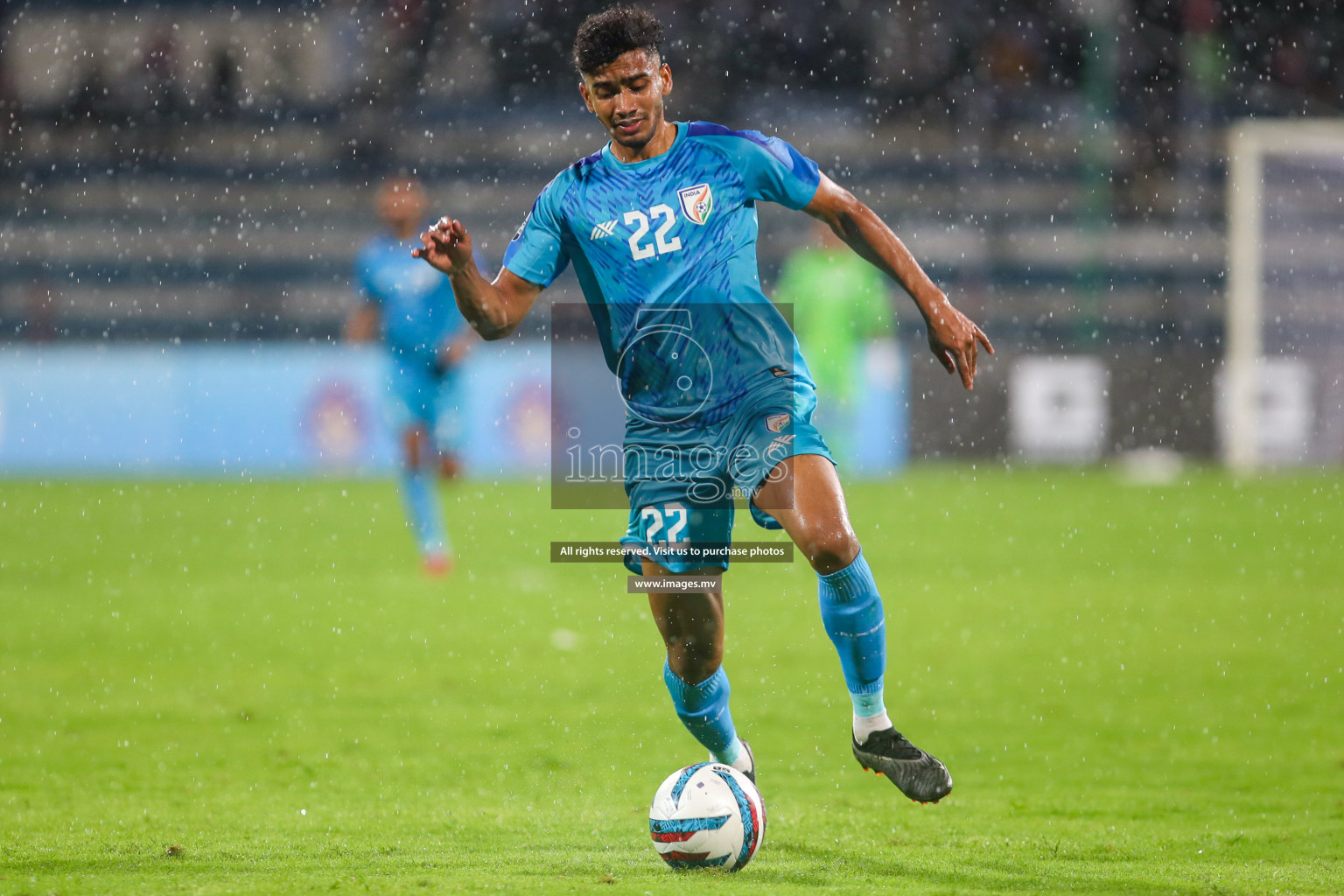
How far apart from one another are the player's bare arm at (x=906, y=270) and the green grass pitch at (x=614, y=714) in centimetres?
129

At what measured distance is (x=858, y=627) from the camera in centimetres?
400

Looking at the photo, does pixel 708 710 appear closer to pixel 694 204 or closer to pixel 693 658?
pixel 693 658

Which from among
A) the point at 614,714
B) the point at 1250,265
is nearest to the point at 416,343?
the point at 614,714

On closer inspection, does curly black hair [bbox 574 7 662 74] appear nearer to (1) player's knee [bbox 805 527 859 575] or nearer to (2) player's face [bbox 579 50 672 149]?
(2) player's face [bbox 579 50 672 149]

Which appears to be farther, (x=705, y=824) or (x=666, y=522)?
(x=666, y=522)

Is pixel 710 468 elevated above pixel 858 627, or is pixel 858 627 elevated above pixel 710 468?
pixel 710 468

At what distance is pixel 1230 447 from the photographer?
50.4 feet

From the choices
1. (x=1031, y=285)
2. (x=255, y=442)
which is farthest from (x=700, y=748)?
(x=1031, y=285)

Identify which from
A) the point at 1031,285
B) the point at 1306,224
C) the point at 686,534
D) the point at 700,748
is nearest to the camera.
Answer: the point at 686,534

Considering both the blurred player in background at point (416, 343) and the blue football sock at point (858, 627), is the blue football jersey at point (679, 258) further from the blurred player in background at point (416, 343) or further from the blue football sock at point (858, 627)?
the blurred player in background at point (416, 343)

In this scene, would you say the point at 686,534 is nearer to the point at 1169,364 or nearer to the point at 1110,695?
the point at 1110,695

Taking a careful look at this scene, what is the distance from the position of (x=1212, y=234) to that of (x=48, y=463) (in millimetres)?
13585

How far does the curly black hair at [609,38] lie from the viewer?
12.8 ft

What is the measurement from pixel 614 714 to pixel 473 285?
2471 mm
